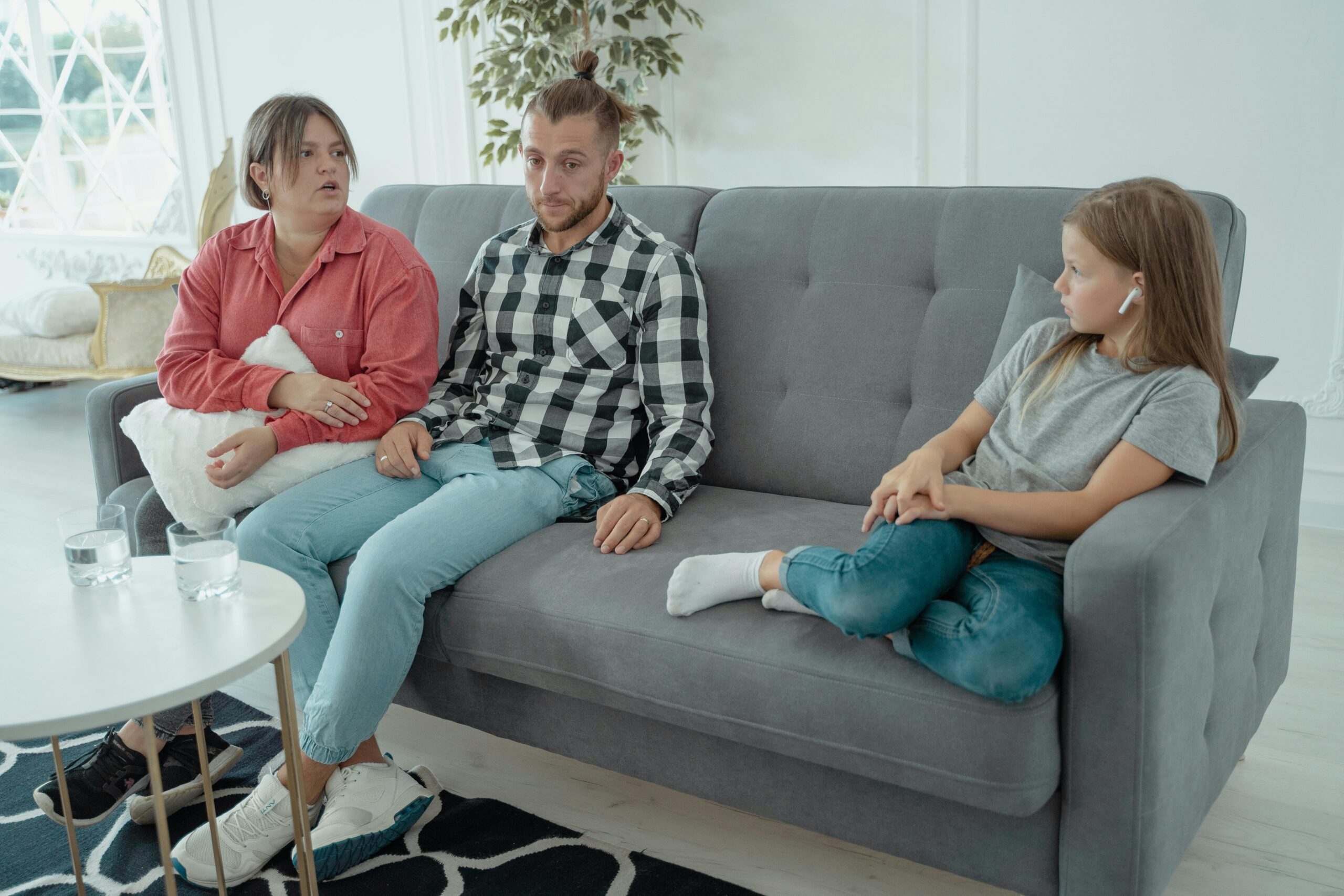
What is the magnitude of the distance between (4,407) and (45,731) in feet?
14.7

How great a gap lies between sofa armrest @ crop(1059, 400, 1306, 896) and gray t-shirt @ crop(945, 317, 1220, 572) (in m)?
0.07

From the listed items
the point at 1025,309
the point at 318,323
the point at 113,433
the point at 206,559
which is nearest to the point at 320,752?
the point at 206,559

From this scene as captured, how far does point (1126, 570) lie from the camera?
1.13 meters

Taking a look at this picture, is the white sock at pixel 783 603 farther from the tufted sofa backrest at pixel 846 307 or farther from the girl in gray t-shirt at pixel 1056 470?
the tufted sofa backrest at pixel 846 307

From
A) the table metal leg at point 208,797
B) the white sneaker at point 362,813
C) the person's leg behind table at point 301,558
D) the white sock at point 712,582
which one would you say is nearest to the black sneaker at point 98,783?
the person's leg behind table at point 301,558

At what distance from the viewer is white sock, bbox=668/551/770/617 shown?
141 cm

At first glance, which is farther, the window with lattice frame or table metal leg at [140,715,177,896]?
the window with lattice frame

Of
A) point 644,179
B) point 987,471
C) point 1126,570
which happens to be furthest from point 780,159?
Answer: point 1126,570

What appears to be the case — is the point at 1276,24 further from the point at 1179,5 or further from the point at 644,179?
the point at 644,179

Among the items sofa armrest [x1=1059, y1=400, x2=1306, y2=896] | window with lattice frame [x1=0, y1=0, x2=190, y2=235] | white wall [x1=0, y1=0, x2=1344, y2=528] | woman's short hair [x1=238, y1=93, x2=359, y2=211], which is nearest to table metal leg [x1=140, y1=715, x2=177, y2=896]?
sofa armrest [x1=1059, y1=400, x2=1306, y2=896]

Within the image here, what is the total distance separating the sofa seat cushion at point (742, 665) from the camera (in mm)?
1199

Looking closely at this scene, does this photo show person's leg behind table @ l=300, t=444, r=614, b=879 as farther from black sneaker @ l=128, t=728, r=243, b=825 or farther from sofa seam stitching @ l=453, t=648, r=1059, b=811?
black sneaker @ l=128, t=728, r=243, b=825

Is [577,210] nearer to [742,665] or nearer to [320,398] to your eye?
[320,398]

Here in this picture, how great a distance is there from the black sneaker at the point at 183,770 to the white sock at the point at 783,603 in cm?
94
